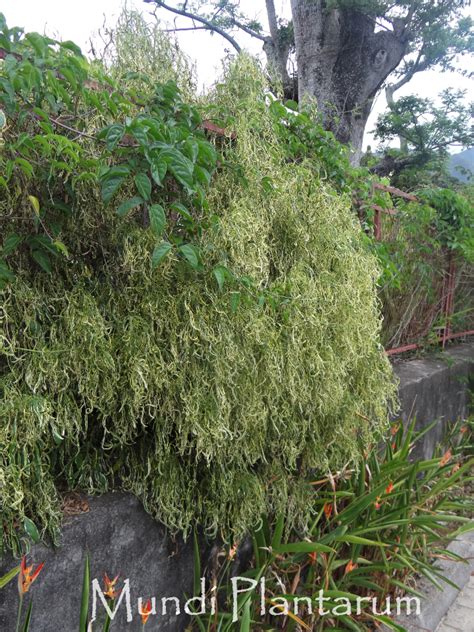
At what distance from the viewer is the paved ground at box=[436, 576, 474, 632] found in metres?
2.56

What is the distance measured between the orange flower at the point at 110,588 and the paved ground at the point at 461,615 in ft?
5.72

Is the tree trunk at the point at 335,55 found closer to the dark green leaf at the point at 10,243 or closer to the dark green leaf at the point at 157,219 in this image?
the dark green leaf at the point at 157,219

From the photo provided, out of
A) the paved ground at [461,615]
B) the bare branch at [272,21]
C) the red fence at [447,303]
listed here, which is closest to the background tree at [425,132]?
the bare branch at [272,21]

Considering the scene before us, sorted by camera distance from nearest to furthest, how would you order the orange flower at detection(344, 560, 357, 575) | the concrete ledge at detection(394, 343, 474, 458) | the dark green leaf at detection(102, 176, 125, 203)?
1. the dark green leaf at detection(102, 176, 125, 203)
2. the orange flower at detection(344, 560, 357, 575)
3. the concrete ledge at detection(394, 343, 474, 458)

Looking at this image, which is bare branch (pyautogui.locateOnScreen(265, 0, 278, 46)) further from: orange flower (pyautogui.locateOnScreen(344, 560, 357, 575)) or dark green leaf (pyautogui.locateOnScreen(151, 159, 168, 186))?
orange flower (pyautogui.locateOnScreen(344, 560, 357, 575))

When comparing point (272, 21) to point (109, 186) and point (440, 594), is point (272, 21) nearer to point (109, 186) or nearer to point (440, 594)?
point (109, 186)

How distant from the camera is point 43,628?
1.51 meters

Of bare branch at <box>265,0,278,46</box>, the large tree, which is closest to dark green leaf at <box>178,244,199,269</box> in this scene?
the large tree

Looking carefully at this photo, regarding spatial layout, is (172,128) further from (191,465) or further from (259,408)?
(191,465)

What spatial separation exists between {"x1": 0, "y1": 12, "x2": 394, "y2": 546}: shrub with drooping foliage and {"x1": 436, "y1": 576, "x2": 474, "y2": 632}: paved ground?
1.23 m

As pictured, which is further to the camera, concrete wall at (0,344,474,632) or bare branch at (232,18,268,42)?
bare branch at (232,18,268,42)

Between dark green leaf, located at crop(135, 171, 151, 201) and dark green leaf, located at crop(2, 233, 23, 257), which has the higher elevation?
dark green leaf, located at crop(135, 171, 151, 201)

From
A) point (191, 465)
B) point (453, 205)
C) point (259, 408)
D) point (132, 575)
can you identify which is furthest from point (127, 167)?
point (453, 205)

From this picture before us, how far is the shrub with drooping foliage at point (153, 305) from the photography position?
1.49m
